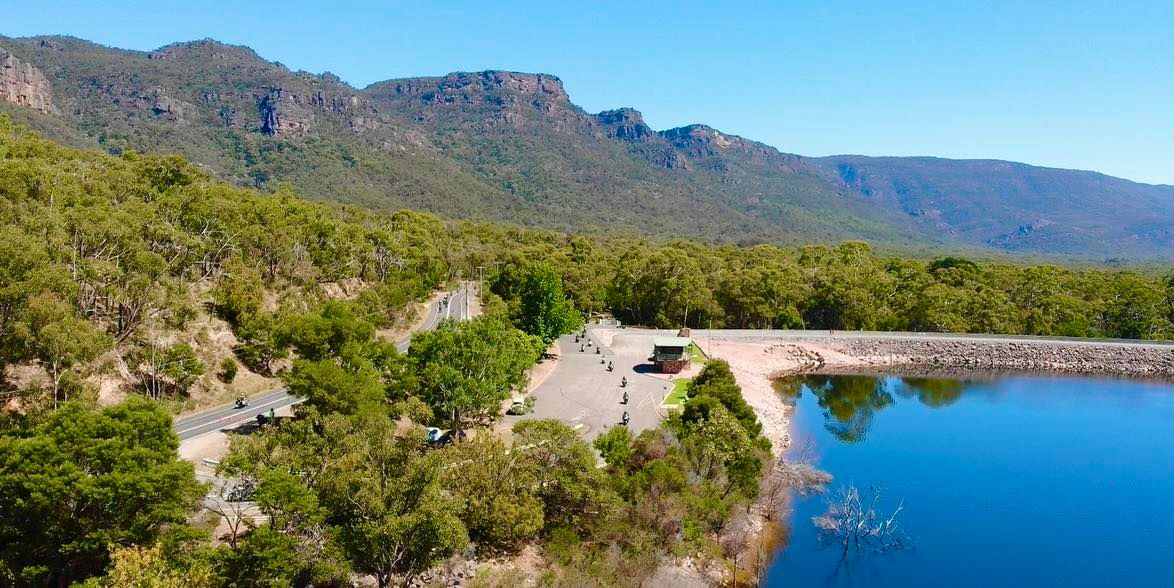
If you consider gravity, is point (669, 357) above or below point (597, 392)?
above

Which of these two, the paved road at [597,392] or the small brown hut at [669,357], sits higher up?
the small brown hut at [669,357]

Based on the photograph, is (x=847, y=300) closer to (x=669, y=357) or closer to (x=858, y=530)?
(x=669, y=357)

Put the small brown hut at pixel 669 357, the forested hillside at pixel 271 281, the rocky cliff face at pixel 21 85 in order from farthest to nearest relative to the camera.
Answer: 1. the rocky cliff face at pixel 21 85
2. the small brown hut at pixel 669 357
3. the forested hillside at pixel 271 281

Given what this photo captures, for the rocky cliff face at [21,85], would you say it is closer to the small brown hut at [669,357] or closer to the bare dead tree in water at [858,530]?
the small brown hut at [669,357]

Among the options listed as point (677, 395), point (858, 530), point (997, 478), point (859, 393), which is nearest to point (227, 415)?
point (677, 395)

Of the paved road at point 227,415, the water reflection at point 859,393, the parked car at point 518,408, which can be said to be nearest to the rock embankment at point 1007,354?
the water reflection at point 859,393

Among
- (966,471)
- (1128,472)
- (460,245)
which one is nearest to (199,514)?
(966,471)

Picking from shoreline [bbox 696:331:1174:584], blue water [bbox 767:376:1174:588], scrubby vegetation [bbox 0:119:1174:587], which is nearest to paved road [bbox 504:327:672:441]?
scrubby vegetation [bbox 0:119:1174:587]
